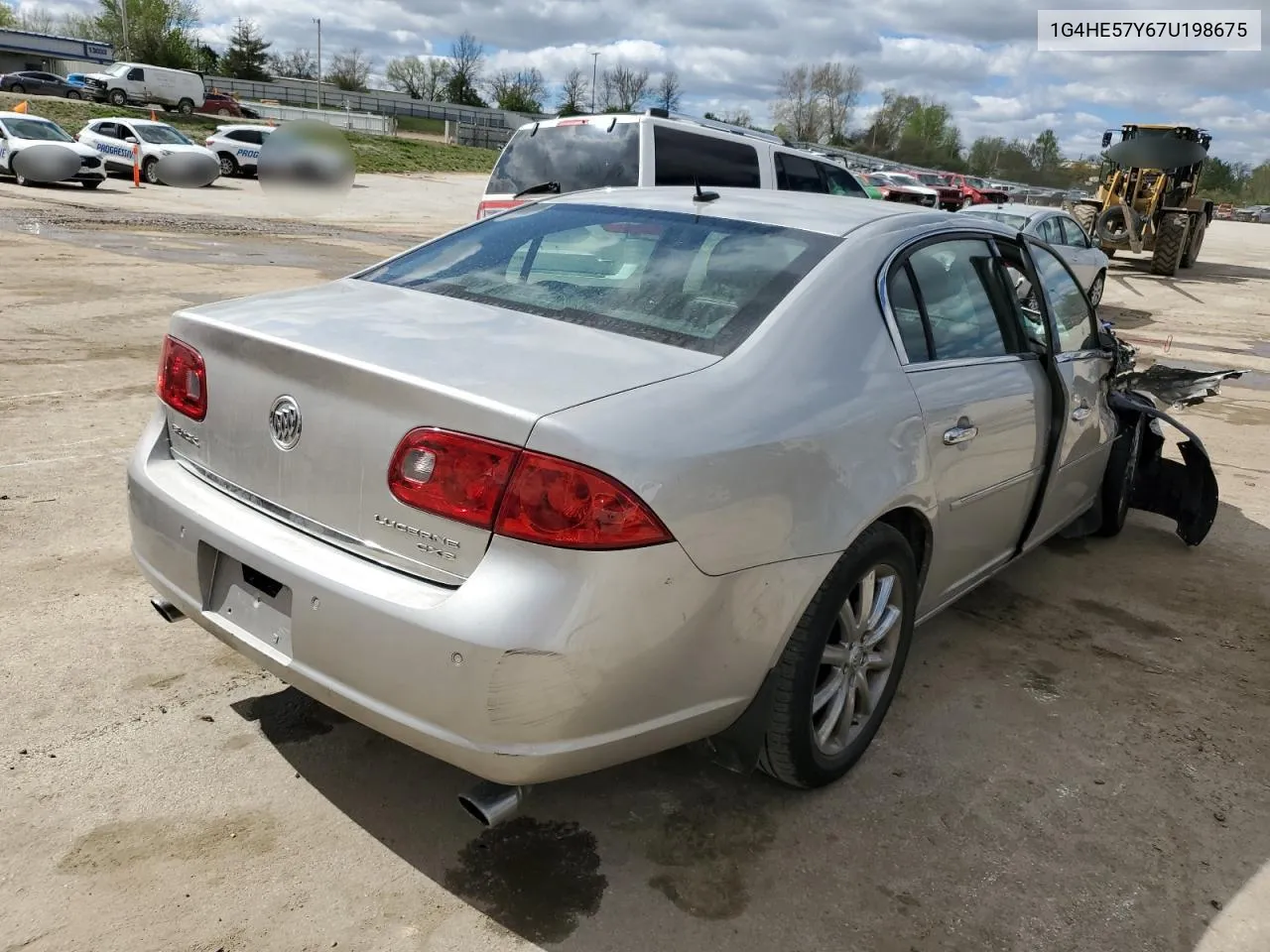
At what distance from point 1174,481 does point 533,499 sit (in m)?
4.35

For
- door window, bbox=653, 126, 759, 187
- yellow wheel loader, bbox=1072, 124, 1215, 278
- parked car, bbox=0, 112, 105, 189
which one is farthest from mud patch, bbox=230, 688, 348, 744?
parked car, bbox=0, 112, 105, 189

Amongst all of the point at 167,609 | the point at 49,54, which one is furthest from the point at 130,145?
the point at 49,54

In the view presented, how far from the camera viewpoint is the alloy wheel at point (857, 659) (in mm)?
2832

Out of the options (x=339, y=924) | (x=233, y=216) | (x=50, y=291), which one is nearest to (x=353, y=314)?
(x=339, y=924)

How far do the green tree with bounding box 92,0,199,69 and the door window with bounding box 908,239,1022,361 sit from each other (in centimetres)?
7972

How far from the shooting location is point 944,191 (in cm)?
3659

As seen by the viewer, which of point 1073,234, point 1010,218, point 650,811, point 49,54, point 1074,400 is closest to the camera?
point 650,811

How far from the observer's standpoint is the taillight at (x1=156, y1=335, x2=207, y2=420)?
9.05 ft

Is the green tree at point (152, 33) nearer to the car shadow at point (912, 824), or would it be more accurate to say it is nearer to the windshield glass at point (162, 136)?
the windshield glass at point (162, 136)

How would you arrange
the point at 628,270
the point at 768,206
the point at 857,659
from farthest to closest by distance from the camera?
the point at 768,206, the point at 628,270, the point at 857,659

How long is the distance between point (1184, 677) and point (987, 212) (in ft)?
31.9

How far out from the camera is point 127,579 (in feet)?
12.7

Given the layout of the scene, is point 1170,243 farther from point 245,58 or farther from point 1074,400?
point 245,58

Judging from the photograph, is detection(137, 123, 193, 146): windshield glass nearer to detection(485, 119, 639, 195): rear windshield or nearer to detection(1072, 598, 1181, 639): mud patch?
detection(485, 119, 639, 195): rear windshield
